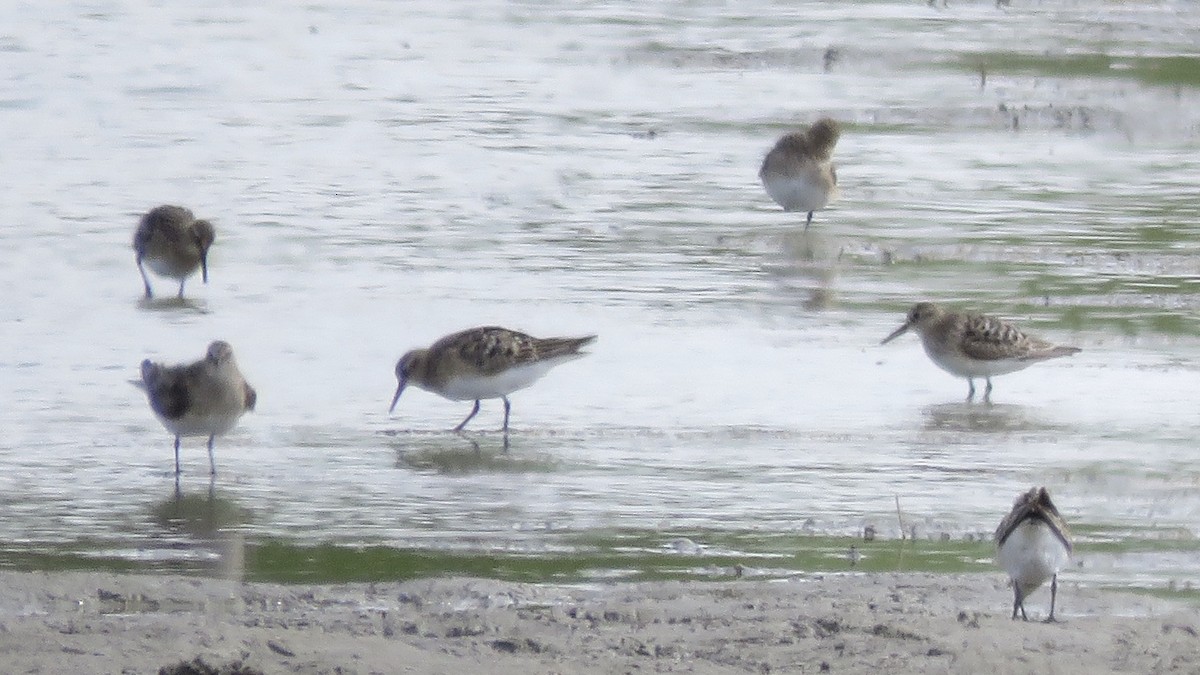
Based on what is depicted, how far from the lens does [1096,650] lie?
757 cm

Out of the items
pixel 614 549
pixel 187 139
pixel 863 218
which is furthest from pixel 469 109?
pixel 614 549

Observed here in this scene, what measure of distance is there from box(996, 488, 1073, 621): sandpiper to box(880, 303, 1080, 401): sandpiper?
4.16 meters

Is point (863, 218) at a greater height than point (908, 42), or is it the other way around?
point (908, 42)

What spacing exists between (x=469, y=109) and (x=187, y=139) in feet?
8.83

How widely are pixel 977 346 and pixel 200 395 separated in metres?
4.10

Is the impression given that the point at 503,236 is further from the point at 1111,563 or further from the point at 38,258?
the point at 1111,563

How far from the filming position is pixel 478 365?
11164 millimetres

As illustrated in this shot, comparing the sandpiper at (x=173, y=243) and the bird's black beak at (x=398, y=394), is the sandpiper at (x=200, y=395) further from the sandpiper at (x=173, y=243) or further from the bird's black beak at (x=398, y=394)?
the sandpiper at (x=173, y=243)

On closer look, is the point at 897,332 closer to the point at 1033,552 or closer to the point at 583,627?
the point at 1033,552

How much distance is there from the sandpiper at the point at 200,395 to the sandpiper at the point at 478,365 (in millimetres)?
1196

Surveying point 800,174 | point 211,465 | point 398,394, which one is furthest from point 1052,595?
point 800,174

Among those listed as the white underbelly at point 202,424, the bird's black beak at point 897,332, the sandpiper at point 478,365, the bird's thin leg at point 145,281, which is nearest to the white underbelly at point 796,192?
the bird's black beak at point 897,332

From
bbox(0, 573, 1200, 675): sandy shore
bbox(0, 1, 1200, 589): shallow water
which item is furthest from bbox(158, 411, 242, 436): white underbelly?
bbox(0, 573, 1200, 675): sandy shore

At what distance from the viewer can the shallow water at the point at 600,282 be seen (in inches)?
380
